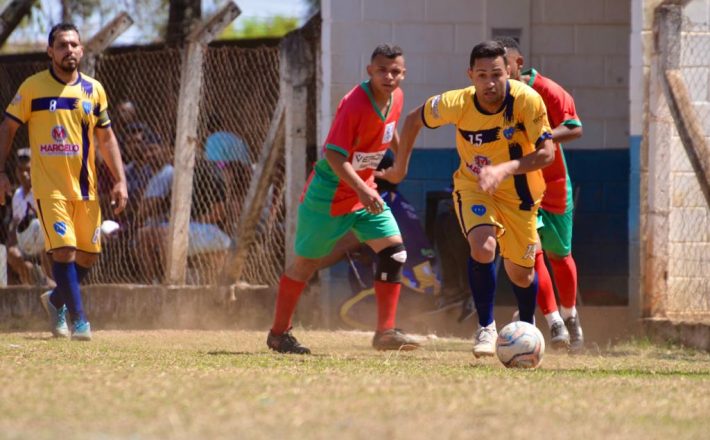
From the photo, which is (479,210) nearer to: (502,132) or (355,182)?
(502,132)

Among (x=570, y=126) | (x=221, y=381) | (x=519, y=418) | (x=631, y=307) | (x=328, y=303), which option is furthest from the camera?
(x=328, y=303)

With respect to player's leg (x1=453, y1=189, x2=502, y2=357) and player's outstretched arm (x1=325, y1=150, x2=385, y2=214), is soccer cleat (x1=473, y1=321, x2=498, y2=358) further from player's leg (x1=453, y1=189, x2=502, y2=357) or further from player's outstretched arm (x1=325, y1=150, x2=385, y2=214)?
player's outstretched arm (x1=325, y1=150, x2=385, y2=214)

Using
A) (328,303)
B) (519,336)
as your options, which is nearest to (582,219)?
(328,303)

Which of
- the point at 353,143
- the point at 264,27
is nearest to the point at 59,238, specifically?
the point at 353,143

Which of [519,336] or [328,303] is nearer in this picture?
[519,336]

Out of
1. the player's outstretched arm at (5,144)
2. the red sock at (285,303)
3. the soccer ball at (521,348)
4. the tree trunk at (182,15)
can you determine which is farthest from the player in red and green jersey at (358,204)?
the tree trunk at (182,15)

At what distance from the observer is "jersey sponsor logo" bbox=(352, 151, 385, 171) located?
8727 mm

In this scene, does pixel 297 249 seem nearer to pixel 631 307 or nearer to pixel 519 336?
pixel 519 336

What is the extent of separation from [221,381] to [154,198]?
6.69m

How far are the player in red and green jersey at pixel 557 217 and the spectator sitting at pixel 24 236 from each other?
19.4 ft

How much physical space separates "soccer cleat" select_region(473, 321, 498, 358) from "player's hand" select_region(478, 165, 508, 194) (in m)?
1.13

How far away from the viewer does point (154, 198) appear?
12.7m

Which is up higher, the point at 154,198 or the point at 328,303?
the point at 154,198

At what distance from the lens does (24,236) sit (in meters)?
13.2
